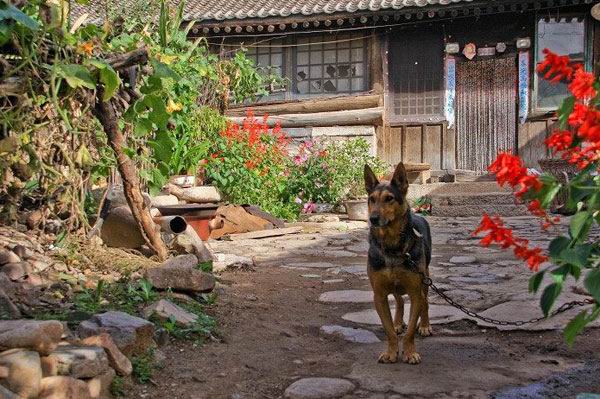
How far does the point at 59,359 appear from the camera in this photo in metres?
3.17

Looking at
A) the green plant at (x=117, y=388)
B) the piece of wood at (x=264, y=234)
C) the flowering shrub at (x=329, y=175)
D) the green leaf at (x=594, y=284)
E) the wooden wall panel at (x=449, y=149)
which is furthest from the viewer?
the wooden wall panel at (x=449, y=149)

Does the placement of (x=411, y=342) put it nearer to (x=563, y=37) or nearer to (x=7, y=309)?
(x=7, y=309)

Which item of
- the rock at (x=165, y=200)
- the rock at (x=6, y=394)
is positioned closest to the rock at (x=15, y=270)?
the rock at (x=6, y=394)

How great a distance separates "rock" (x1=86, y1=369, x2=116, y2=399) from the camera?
3.18 m

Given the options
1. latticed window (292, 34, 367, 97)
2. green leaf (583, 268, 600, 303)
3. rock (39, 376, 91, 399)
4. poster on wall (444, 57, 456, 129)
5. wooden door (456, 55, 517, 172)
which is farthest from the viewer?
latticed window (292, 34, 367, 97)

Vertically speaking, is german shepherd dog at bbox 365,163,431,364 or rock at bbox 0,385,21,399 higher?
german shepherd dog at bbox 365,163,431,364

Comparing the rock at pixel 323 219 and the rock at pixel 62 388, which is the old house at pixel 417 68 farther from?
the rock at pixel 62 388

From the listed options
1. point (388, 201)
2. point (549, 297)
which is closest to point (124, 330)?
point (388, 201)

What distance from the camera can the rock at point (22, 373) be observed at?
2855mm

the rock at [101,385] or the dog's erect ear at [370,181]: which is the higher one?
the dog's erect ear at [370,181]

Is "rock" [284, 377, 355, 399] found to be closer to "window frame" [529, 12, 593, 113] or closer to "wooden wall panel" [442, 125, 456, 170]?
"window frame" [529, 12, 593, 113]

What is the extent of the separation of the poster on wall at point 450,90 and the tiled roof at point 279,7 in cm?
159

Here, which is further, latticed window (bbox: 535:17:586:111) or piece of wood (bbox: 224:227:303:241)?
latticed window (bbox: 535:17:586:111)

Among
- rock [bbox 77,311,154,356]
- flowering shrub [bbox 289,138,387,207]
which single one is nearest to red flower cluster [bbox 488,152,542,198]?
rock [bbox 77,311,154,356]
